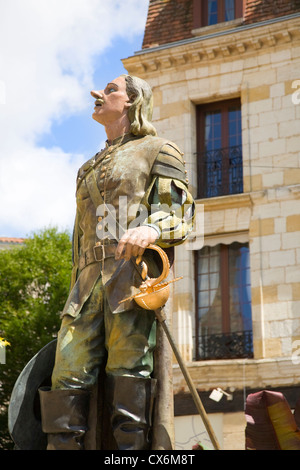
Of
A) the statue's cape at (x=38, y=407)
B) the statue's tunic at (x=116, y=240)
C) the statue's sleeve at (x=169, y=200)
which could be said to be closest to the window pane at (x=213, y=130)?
the statue's tunic at (x=116, y=240)

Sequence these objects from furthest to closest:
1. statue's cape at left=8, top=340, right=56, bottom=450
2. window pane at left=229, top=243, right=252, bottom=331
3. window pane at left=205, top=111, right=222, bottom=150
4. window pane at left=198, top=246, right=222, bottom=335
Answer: window pane at left=205, top=111, right=222, bottom=150 → window pane at left=198, top=246, right=222, bottom=335 → window pane at left=229, top=243, right=252, bottom=331 → statue's cape at left=8, top=340, right=56, bottom=450

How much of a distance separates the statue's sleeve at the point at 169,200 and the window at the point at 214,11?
55.3ft

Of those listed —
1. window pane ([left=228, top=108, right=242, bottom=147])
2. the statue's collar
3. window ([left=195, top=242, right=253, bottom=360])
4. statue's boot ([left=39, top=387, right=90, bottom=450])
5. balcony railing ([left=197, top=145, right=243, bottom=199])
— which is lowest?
statue's boot ([left=39, top=387, right=90, bottom=450])

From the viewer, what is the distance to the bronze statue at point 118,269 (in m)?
5.53

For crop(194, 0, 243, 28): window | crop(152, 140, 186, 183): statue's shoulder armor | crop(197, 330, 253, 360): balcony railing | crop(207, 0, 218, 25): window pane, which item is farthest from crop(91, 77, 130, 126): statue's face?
crop(207, 0, 218, 25): window pane

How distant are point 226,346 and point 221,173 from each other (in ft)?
13.5

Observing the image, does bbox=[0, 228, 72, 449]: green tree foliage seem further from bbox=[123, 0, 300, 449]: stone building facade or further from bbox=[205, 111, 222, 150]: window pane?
bbox=[205, 111, 222, 150]: window pane

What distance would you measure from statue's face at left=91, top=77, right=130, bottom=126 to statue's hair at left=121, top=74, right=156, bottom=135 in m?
0.04

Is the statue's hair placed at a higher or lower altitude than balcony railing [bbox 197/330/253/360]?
lower

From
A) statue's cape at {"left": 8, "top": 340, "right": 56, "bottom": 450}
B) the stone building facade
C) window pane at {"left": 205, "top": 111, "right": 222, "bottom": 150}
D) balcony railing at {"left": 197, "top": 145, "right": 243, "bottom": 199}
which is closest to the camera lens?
statue's cape at {"left": 8, "top": 340, "right": 56, "bottom": 450}

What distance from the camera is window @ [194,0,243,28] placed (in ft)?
73.5

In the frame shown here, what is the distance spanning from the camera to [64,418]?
552cm

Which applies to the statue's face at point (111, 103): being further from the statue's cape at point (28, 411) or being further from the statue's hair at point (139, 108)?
the statue's cape at point (28, 411)

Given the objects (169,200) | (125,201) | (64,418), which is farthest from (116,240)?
(64,418)
